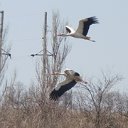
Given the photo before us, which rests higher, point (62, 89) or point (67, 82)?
point (67, 82)

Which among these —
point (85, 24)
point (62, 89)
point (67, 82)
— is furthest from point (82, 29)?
point (62, 89)

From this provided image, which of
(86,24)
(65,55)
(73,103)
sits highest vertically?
(86,24)

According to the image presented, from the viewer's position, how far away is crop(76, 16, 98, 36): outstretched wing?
1418cm

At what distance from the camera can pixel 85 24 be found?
14602 millimetres

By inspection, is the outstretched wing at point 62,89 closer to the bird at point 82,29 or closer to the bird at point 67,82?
the bird at point 67,82

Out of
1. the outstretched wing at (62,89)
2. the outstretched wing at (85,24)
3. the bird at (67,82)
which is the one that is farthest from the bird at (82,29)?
the outstretched wing at (62,89)

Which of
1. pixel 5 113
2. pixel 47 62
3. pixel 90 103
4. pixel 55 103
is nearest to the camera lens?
pixel 5 113

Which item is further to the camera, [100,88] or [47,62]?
[47,62]

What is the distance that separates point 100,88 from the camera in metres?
21.7

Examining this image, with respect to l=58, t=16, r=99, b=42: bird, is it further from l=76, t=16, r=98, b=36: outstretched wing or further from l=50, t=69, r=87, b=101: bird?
l=50, t=69, r=87, b=101: bird

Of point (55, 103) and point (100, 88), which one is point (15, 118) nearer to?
point (55, 103)

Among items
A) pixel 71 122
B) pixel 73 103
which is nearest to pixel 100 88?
pixel 73 103

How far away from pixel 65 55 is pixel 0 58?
303 cm

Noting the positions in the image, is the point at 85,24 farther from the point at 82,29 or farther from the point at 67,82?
the point at 67,82
